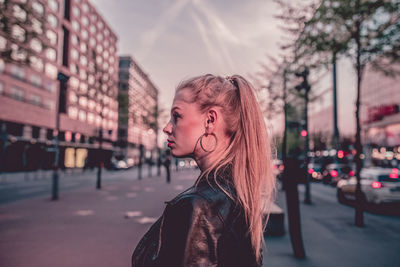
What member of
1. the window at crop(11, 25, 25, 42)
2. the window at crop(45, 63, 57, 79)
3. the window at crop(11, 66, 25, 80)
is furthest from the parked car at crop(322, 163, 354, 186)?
the window at crop(45, 63, 57, 79)

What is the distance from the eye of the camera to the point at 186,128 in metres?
1.38

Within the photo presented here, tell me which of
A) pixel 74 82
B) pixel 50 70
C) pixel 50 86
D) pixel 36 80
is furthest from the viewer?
pixel 74 82

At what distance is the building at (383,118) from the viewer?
2808 inches

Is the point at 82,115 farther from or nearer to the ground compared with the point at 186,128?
farther from the ground

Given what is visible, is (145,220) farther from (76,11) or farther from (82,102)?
(76,11)

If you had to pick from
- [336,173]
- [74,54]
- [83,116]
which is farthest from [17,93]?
[336,173]

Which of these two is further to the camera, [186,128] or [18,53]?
[18,53]

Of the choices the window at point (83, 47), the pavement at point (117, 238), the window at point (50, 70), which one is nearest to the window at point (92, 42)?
the window at point (83, 47)

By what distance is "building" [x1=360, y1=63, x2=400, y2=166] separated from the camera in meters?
71.3

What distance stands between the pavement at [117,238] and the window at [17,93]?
30.7m

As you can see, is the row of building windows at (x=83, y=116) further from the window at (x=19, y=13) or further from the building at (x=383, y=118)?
the building at (x=383, y=118)

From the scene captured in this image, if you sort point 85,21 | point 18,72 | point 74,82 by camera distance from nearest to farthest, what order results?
1. point 18,72
2. point 74,82
3. point 85,21

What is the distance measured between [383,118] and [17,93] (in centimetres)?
8354

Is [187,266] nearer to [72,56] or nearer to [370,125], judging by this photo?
[72,56]
